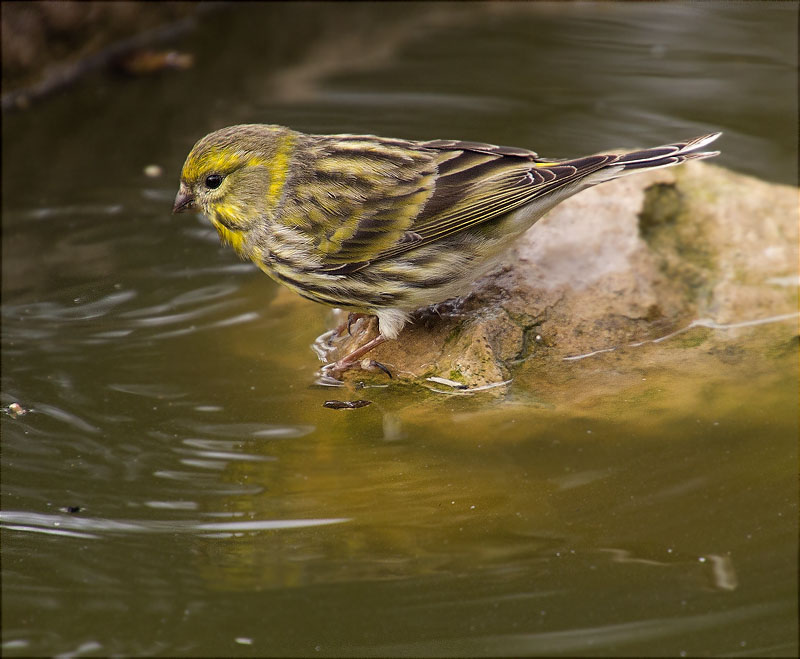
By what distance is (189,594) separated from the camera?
3449 mm

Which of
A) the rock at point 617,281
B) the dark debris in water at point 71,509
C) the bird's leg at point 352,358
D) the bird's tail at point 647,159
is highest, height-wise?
the bird's tail at point 647,159

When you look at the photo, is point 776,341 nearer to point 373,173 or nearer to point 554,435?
point 554,435

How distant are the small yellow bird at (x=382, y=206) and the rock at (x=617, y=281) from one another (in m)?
0.21

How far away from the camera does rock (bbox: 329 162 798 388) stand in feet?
16.0

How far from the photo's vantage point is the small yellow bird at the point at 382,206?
4.86 metres

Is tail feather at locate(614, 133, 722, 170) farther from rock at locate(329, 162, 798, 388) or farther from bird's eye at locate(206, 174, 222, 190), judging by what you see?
bird's eye at locate(206, 174, 222, 190)

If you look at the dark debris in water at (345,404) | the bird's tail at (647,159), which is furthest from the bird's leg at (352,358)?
the bird's tail at (647,159)

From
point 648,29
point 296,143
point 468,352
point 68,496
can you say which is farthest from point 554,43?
point 68,496

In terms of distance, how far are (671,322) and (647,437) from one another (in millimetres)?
978

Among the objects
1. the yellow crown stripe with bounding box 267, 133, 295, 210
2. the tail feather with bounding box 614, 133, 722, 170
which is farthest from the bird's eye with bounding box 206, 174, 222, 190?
the tail feather with bounding box 614, 133, 722, 170

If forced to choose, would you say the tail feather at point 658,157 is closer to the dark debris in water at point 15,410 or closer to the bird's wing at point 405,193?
the bird's wing at point 405,193

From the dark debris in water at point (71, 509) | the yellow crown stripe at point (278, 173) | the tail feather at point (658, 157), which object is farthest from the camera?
the yellow crown stripe at point (278, 173)

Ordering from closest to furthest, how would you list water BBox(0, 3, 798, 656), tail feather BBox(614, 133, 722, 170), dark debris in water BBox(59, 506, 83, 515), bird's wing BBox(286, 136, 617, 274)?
water BBox(0, 3, 798, 656)
dark debris in water BBox(59, 506, 83, 515)
tail feather BBox(614, 133, 722, 170)
bird's wing BBox(286, 136, 617, 274)

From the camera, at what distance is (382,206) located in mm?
5008
